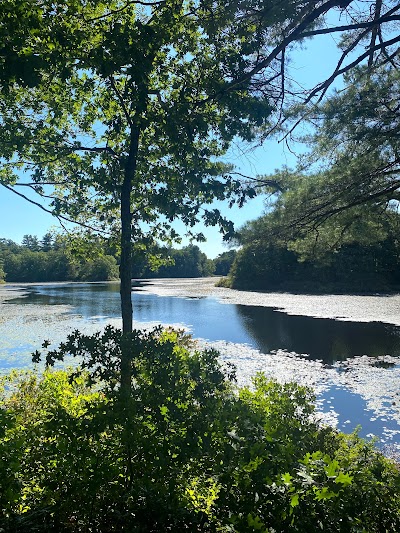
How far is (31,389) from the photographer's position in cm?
670

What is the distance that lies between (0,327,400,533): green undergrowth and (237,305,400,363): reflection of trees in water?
1027 cm

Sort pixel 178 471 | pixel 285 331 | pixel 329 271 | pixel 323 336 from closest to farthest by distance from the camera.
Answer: pixel 178 471 → pixel 323 336 → pixel 285 331 → pixel 329 271

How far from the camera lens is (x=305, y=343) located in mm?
14602

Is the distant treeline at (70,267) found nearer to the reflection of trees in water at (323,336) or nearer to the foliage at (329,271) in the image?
the foliage at (329,271)

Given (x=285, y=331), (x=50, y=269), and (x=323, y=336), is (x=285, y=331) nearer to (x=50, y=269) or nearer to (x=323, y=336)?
(x=323, y=336)

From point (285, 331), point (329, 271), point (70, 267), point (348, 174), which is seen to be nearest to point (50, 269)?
point (70, 267)

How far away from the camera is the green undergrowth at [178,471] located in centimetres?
201

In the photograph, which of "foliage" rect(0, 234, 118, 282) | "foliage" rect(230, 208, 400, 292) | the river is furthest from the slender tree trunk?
"foliage" rect(0, 234, 118, 282)

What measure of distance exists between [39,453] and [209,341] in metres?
12.2

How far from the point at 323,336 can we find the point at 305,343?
1.58 m

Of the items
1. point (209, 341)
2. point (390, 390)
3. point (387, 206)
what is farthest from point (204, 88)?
point (209, 341)

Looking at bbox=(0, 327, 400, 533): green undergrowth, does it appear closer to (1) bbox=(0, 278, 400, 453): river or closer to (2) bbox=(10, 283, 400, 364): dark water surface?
(1) bbox=(0, 278, 400, 453): river

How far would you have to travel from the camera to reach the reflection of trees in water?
1312cm

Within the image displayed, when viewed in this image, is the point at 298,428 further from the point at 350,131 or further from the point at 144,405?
the point at 350,131
